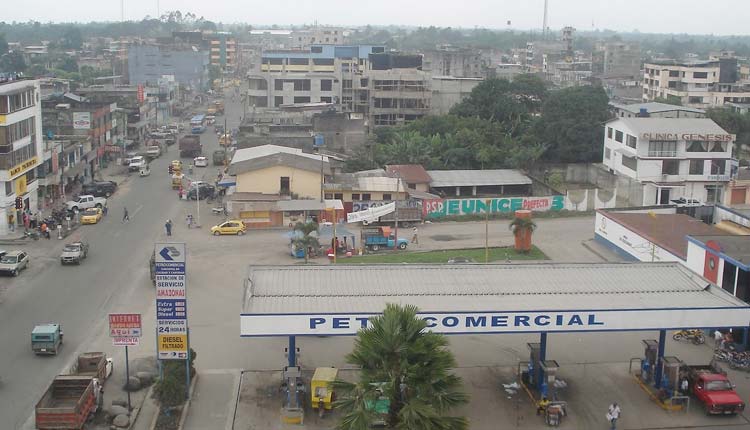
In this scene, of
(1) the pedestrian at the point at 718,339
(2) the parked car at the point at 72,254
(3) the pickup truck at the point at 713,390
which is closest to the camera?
(3) the pickup truck at the point at 713,390

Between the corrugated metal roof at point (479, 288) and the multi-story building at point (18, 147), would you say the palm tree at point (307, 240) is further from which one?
the multi-story building at point (18, 147)

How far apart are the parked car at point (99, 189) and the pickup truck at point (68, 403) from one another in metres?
27.0

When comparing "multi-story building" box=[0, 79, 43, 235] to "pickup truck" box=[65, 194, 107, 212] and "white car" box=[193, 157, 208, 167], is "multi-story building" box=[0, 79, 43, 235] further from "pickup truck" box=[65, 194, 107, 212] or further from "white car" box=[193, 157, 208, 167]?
"white car" box=[193, 157, 208, 167]

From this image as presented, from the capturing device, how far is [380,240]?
115 feet

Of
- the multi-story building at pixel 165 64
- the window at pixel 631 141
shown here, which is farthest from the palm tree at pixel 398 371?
the multi-story building at pixel 165 64

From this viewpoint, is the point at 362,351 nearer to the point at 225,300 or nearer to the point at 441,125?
the point at 225,300

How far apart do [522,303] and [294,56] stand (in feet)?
227

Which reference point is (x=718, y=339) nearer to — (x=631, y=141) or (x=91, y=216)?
(x=631, y=141)

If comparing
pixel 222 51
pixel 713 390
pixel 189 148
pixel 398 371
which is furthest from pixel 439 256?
pixel 222 51

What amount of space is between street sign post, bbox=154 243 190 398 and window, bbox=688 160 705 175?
3216cm

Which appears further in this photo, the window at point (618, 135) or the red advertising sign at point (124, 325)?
the window at point (618, 135)

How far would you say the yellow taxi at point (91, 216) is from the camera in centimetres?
3886

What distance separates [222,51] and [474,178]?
333 feet

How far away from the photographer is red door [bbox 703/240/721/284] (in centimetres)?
2504
